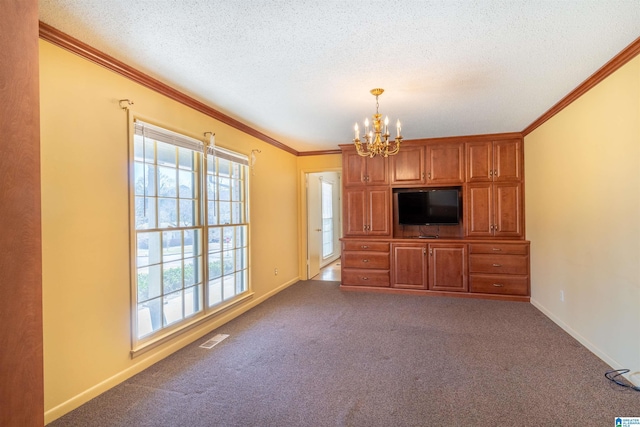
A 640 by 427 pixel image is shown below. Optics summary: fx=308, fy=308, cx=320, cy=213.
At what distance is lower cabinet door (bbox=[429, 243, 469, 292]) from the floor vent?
10.2 ft

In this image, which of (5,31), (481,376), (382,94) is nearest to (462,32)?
(382,94)

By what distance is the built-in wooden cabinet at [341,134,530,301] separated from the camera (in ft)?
14.8

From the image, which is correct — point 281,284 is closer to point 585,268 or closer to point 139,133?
point 139,133

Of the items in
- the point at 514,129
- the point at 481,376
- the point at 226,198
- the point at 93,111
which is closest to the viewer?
the point at 93,111

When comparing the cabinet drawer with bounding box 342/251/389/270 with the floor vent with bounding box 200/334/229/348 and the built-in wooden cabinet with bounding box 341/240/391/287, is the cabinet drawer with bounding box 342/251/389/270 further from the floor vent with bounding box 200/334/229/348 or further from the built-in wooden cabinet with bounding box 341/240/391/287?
the floor vent with bounding box 200/334/229/348

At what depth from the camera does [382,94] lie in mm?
2988

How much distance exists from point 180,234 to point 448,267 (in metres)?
3.74

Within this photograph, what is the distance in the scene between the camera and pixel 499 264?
14.7 ft

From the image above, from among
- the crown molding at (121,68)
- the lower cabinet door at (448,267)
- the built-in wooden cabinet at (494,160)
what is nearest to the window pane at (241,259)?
the crown molding at (121,68)

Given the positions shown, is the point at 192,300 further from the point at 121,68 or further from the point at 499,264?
the point at 499,264

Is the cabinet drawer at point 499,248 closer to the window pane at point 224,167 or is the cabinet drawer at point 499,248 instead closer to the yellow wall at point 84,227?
the window pane at point 224,167

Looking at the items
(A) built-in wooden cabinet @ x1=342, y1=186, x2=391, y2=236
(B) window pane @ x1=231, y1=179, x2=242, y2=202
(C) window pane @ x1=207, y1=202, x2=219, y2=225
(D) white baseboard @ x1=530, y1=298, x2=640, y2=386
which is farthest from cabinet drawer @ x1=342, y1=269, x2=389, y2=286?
(C) window pane @ x1=207, y1=202, x2=219, y2=225

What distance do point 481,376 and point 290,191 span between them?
13.0 ft

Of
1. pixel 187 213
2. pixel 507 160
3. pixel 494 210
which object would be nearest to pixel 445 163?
pixel 507 160
